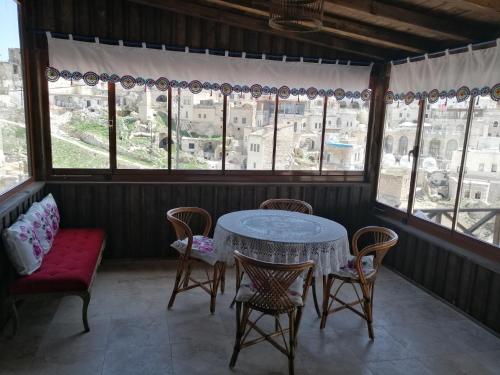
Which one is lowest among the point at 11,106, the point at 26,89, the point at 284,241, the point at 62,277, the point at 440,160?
the point at 62,277

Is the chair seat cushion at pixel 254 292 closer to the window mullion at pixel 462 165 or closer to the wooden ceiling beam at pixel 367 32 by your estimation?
the window mullion at pixel 462 165

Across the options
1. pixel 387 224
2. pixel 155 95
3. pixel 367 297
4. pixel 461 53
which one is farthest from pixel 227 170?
pixel 461 53

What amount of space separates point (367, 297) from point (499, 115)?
6.19ft

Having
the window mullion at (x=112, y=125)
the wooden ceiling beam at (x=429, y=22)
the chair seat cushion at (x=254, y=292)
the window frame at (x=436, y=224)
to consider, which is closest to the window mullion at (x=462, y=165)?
the window frame at (x=436, y=224)

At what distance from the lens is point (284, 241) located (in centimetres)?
275

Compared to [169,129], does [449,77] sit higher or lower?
higher

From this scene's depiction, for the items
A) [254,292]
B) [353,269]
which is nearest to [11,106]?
[254,292]

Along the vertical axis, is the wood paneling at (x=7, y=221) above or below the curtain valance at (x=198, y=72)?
below

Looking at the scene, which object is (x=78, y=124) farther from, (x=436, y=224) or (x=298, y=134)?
(x=436, y=224)

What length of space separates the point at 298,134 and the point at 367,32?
1.34 m

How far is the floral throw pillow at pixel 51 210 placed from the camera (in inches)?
137

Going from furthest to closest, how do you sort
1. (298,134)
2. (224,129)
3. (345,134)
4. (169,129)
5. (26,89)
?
(345,134) → (298,134) → (224,129) → (169,129) → (26,89)

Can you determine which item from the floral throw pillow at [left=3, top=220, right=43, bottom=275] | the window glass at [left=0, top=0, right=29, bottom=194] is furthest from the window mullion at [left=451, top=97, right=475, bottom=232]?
the window glass at [left=0, top=0, right=29, bottom=194]

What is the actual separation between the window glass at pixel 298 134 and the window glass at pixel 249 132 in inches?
4.8
